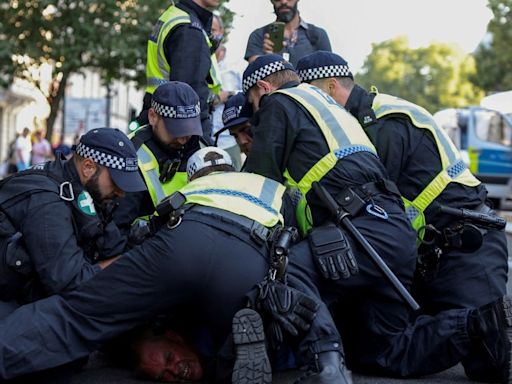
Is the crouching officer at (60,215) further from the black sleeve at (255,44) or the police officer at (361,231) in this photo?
the black sleeve at (255,44)

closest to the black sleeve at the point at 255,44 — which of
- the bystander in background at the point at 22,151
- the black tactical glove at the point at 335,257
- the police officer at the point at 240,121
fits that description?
the police officer at the point at 240,121

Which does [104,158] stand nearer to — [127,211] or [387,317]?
[127,211]

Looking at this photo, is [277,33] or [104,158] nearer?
[104,158]

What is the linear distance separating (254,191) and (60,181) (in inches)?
35.1

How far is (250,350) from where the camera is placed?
4.04 m

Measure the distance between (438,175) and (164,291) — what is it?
73.1 inches

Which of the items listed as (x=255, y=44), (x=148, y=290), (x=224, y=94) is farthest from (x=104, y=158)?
(x=224, y=94)

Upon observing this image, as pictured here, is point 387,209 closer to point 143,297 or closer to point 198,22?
point 143,297

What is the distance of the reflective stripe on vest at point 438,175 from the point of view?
545 cm

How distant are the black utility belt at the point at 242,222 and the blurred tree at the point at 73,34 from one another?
21.7 m

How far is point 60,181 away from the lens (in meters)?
4.66

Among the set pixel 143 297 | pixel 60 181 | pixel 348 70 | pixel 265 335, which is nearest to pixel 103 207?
pixel 60 181

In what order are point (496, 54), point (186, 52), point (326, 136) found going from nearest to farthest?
point (326, 136), point (186, 52), point (496, 54)

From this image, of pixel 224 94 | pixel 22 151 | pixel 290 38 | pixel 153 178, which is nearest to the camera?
pixel 153 178
